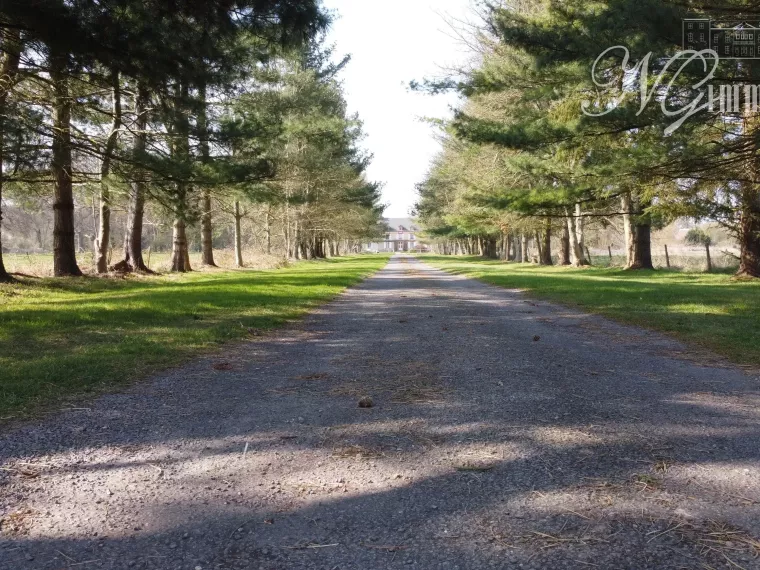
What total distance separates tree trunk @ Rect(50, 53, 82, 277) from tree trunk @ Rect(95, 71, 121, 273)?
69 cm

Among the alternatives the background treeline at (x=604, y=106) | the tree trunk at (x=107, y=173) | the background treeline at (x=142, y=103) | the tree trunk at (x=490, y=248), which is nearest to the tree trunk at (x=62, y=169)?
the background treeline at (x=142, y=103)

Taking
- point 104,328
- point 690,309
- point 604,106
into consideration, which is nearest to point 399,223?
point 604,106

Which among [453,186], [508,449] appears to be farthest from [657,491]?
[453,186]

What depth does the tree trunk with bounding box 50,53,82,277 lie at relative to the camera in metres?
9.50

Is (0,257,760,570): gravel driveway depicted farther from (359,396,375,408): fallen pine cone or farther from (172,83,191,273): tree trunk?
(172,83,191,273): tree trunk

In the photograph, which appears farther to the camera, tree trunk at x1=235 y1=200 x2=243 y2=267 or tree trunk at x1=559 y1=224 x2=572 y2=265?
tree trunk at x1=559 y1=224 x2=572 y2=265

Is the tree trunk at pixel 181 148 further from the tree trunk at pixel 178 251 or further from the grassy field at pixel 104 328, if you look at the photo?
the tree trunk at pixel 178 251

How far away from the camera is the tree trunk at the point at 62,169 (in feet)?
31.2

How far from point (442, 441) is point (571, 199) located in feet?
25.8

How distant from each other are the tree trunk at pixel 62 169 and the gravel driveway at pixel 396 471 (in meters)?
5.87

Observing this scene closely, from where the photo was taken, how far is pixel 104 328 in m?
7.71

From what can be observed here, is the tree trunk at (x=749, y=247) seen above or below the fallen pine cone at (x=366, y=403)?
above

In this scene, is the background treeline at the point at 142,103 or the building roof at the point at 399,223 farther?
the building roof at the point at 399,223

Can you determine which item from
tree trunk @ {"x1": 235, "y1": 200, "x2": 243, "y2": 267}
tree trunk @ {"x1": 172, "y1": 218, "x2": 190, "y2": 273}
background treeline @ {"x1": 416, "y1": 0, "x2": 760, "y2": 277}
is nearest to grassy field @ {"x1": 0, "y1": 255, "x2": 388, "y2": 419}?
background treeline @ {"x1": 416, "y1": 0, "x2": 760, "y2": 277}
